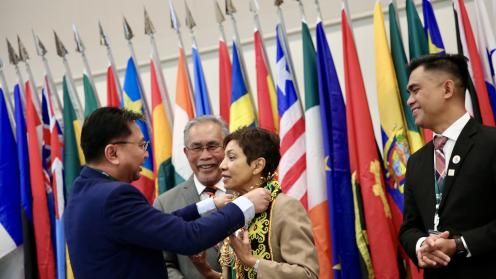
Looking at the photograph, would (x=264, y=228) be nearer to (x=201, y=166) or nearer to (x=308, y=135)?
(x=201, y=166)

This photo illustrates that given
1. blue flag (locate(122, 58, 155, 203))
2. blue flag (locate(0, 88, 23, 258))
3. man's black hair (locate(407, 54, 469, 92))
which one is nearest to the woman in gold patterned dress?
man's black hair (locate(407, 54, 469, 92))

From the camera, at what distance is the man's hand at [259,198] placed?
213 cm

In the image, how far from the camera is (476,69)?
133 inches

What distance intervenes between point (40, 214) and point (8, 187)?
0.27 metres

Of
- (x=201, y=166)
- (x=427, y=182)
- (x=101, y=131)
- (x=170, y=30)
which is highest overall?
(x=170, y=30)

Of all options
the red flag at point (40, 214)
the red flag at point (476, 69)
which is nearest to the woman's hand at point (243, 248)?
the red flag at point (476, 69)

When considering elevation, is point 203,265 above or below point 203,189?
below

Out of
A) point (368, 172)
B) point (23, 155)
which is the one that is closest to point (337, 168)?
point (368, 172)

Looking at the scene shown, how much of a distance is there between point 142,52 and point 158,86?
882 mm

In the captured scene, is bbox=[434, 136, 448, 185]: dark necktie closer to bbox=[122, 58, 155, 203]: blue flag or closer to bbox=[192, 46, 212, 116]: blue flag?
bbox=[192, 46, 212, 116]: blue flag

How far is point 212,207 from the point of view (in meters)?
2.42

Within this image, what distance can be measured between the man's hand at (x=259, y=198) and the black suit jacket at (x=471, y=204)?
0.63 metres

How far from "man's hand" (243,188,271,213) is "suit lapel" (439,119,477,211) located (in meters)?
0.66

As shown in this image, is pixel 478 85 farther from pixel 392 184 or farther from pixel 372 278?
pixel 372 278
